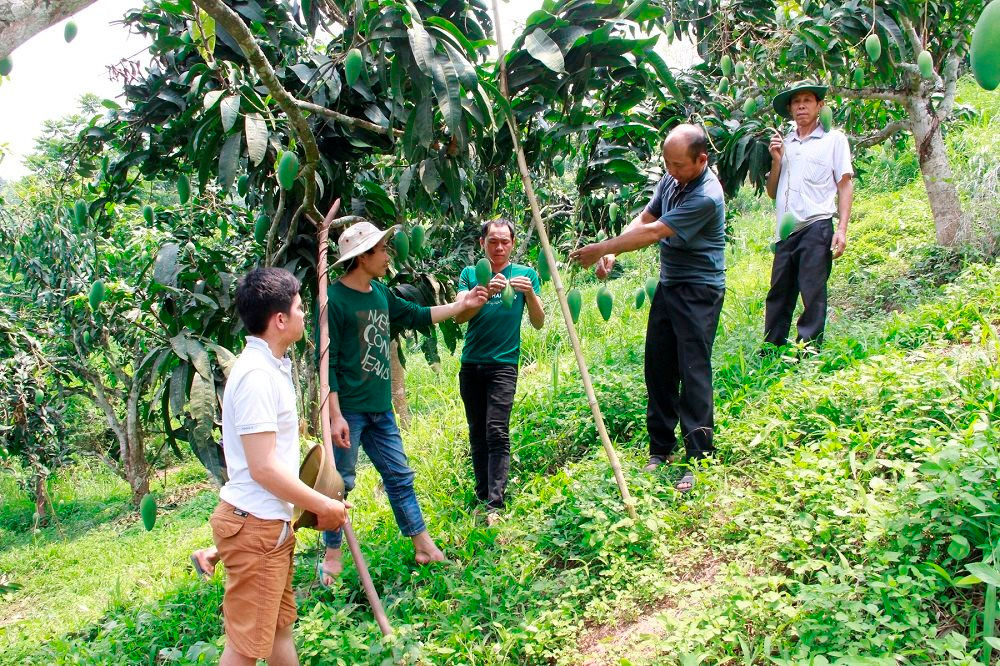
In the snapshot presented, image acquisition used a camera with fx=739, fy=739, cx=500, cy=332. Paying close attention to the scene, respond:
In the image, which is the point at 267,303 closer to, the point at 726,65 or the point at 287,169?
the point at 287,169

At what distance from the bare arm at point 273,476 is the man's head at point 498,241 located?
1.34 meters

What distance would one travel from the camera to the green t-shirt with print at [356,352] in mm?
2602

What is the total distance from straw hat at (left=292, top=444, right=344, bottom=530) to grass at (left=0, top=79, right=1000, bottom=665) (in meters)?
0.43

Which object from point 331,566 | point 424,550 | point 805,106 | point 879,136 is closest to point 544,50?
point 805,106

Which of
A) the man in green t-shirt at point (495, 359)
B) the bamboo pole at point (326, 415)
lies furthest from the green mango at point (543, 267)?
the bamboo pole at point (326, 415)

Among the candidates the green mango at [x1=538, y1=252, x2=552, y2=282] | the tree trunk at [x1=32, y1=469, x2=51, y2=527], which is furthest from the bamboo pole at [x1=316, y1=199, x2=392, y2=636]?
the tree trunk at [x1=32, y1=469, x2=51, y2=527]

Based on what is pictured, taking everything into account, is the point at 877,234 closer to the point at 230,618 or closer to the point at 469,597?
the point at 469,597

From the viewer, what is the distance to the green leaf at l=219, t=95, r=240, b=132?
2.11 meters

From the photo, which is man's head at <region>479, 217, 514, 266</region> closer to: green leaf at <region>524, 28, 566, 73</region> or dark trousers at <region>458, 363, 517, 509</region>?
dark trousers at <region>458, 363, 517, 509</region>

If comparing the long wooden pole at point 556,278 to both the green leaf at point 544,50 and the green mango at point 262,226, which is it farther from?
the green mango at point 262,226

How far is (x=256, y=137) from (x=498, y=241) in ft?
3.32

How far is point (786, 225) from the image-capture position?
10.2ft

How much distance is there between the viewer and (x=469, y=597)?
2.45 m

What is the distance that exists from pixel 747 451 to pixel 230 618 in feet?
5.76
